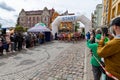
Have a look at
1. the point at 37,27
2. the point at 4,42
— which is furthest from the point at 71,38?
the point at 4,42

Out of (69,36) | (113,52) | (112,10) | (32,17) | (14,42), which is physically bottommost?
(14,42)

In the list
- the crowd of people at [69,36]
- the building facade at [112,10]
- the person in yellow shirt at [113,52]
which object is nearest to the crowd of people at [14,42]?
the building facade at [112,10]

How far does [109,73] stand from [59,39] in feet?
95.9

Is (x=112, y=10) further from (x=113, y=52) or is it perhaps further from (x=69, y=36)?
(x=113, y=52)

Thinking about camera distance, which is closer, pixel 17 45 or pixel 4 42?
pixel 4 42

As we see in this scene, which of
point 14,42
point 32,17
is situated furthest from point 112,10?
point 32,17

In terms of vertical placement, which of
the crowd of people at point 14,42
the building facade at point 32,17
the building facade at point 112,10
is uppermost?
the building facade at point 32,17

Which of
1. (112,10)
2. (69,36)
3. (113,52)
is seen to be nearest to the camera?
(113,52)

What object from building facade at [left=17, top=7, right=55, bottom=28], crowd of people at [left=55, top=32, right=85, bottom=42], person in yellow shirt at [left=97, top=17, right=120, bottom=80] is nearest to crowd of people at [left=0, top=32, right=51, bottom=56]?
crowd of people at [left=55, top=32, right=85, bottom=42]

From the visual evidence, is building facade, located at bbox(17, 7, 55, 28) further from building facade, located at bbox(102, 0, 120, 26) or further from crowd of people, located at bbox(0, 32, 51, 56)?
crowd of people, located at bbox(0, 32, 51, 56)

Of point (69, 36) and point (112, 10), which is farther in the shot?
point (69, 36)

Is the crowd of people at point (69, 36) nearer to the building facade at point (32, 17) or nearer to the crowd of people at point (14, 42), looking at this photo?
the crowd of people at point (14, 42)

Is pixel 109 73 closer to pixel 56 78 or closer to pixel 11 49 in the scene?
pixel 56 78

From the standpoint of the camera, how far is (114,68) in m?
2.68
